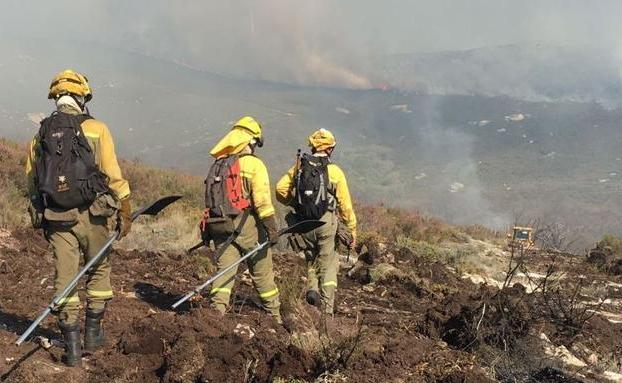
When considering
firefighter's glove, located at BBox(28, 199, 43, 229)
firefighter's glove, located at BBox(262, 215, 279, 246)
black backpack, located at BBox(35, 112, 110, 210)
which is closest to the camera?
black backpack, located at BBox(35, 112, 110, 210)

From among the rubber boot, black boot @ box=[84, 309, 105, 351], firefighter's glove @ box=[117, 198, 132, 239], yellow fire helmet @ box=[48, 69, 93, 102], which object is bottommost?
the rubber boot

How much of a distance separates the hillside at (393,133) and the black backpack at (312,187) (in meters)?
14.1

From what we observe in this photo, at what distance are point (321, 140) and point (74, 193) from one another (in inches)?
94.0

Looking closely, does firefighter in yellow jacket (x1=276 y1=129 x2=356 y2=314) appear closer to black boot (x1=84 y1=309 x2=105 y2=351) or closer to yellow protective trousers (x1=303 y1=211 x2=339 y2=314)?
yellow protective trousers (x1=303 y1=211 x2=339 y2=314)

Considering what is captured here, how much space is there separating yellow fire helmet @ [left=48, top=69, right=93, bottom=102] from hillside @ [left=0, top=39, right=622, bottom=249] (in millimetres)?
Result: 16212

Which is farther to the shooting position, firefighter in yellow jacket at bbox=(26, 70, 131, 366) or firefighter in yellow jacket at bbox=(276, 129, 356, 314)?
firefighter in yellow jacket at bbox=(276, 129, 356, 314)

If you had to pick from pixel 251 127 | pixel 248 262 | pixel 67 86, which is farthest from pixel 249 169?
pixel 67 86

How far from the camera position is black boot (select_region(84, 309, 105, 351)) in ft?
12.7

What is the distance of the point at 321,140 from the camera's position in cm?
523

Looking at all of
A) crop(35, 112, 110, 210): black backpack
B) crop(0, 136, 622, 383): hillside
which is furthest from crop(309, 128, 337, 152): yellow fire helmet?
crop(35, 112, 110, 210): black backpack

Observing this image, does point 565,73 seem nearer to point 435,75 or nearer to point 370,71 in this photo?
point 435,75

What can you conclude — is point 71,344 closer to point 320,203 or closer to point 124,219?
point 124,219

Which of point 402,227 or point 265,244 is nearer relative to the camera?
point 265,244

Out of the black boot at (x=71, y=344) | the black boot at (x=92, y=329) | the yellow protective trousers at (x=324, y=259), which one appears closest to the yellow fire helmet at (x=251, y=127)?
the yellow protective trousers at (x=324, y=259)
